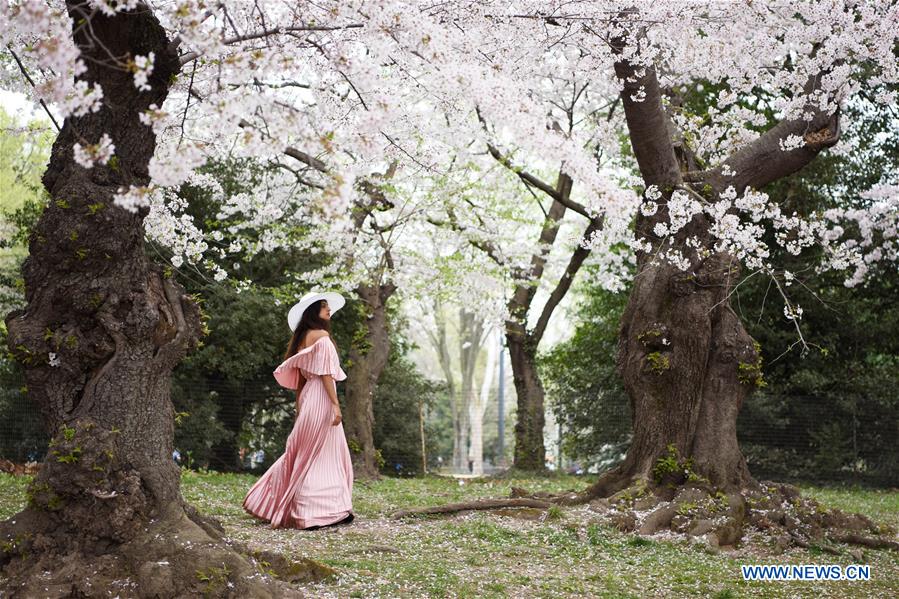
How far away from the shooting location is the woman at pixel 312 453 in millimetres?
7711

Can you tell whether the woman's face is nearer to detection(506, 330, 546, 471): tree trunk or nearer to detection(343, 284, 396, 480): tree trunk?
detection(343, 284, 396, 480): tree trunk

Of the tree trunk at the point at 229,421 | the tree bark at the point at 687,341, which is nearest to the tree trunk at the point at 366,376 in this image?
the tree trunk at the point at 229,421

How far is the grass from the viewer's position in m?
5.54

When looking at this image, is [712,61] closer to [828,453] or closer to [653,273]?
[653,273]

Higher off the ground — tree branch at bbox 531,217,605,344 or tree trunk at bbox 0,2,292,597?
tree branch at bbox 531,217,605,344

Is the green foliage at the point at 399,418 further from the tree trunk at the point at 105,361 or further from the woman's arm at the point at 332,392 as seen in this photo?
the tree trunk at the point at 105,361

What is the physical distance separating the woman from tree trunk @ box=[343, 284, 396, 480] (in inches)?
220

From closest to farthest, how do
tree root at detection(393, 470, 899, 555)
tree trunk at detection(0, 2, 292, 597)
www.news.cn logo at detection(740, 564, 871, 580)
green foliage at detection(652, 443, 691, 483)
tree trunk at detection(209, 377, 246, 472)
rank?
tree trunk at detection(0, 2, 292, 597)
www.news.cn logo at detection(740, 564, 871, 580)
tree root at detection(393, 470, 899, 555)
green foliage at detection(652, 443, 691, 483)
tree trunk at detection(209, 377, 246, 472)

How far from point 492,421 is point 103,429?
62.5 feet

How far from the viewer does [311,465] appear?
308 inches

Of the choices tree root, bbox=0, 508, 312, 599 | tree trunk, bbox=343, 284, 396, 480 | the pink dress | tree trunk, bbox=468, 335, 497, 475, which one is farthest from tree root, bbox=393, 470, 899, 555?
tree trunk, bbox=468, 335, 497, 475

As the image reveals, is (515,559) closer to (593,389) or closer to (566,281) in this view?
(566,281)

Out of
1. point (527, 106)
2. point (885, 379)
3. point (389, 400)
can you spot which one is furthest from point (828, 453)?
point (527, 106)

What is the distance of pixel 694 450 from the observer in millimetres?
8602
